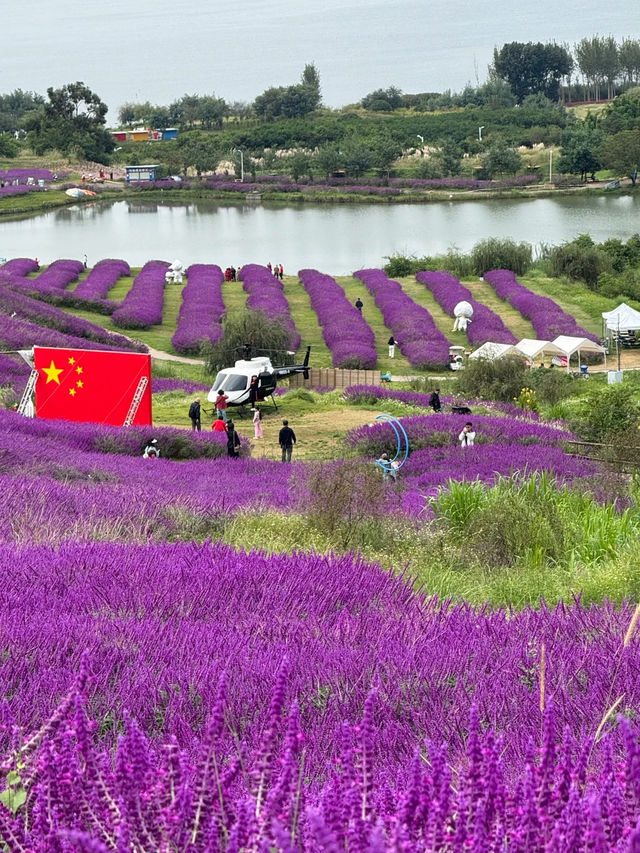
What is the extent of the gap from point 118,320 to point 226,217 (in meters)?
62.3

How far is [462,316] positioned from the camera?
45562 millimetres

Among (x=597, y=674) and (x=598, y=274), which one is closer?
(x=597, y=674)

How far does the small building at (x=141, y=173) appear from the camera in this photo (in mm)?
139500

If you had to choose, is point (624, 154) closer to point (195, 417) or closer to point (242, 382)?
point (242, 382)

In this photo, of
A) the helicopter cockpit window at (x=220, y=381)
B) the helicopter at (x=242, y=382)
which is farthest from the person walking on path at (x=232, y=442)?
the helicopter cockpit window at (x=220, y=381)

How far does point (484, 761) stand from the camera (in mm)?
2408

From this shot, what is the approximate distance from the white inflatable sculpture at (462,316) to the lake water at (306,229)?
70.5ft

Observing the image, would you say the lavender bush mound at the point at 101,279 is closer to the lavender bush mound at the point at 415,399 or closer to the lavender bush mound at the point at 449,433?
the lavender bush mound at the point at 415,399

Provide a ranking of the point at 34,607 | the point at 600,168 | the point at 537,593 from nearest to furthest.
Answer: the point at 34,607, the point at 537,593, the point at 600,168

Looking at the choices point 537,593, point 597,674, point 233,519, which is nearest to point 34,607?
point 597,674

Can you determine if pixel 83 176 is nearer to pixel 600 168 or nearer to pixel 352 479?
pixel 600 168

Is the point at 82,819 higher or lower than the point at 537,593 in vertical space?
higher

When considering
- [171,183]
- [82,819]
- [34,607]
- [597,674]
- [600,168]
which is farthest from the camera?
[171,183]

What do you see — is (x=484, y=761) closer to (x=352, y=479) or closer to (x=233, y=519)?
(x=233, y=519)
